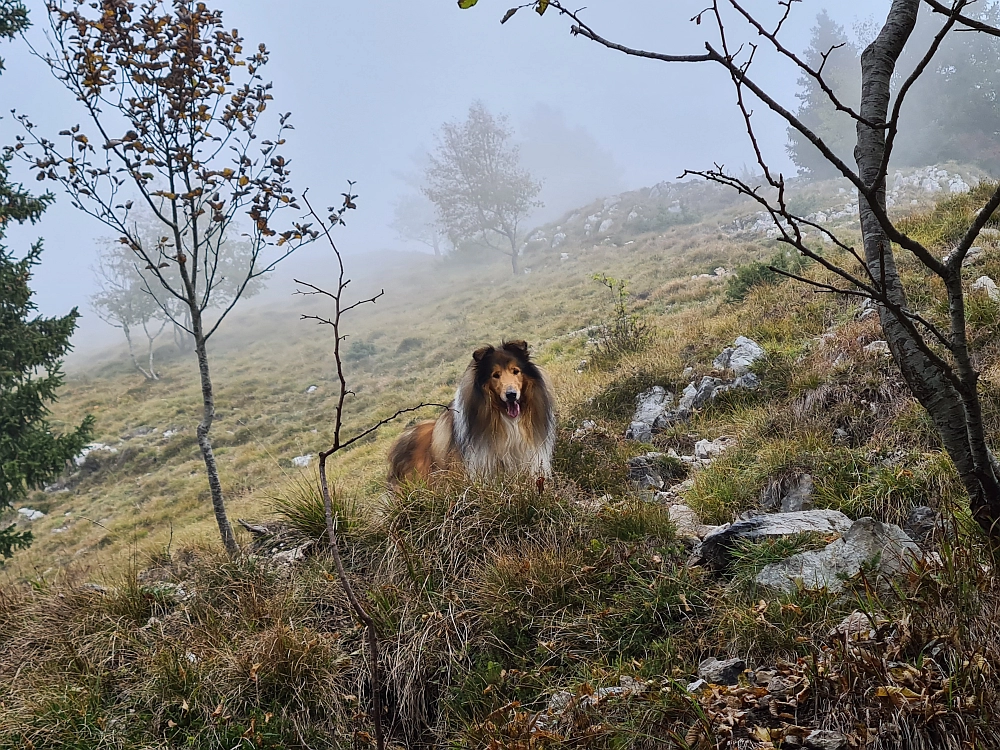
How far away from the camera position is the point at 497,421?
4.96 meters

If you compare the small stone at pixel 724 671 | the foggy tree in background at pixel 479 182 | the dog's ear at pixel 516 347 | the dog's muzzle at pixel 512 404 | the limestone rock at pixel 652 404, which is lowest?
the small stone at pixel 724 671

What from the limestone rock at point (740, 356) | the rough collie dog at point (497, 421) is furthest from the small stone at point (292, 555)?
the limestone rock at point (740, 356)

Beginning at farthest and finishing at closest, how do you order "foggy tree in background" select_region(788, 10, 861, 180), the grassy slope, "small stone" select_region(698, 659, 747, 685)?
"foggy tree in background" select_region(788, 10, 861, 180)
the grassy slope
"small stone" select_region(698, 659, 747, 685)

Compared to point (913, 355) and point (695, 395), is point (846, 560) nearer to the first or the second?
point (913, 355)

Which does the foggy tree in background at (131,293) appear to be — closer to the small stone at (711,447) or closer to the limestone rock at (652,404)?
the limestone rock at (652,404)

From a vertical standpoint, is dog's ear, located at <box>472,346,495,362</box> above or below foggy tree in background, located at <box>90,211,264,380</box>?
below

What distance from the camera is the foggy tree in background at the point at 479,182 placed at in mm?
41688

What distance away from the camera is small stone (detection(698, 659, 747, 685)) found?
2.25m

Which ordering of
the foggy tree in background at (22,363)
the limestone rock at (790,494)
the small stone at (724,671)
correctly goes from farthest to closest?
the foggy tree in background at (22,363)
the limestone rock at (790,494)
the small stone at (724,671)

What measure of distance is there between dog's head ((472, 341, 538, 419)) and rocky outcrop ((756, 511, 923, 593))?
2.53m

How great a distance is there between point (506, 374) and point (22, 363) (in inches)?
343

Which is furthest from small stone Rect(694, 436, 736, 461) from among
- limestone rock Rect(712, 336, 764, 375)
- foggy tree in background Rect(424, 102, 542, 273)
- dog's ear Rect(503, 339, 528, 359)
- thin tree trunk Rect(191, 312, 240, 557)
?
foggy tree in background Rect(424, 102, 542, 273)

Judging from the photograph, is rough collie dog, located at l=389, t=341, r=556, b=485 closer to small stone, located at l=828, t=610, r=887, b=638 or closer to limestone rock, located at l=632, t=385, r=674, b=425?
limestone rock, located at l=632, t=385, r=674, b=425

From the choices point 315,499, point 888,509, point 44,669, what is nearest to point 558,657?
point 888,509
